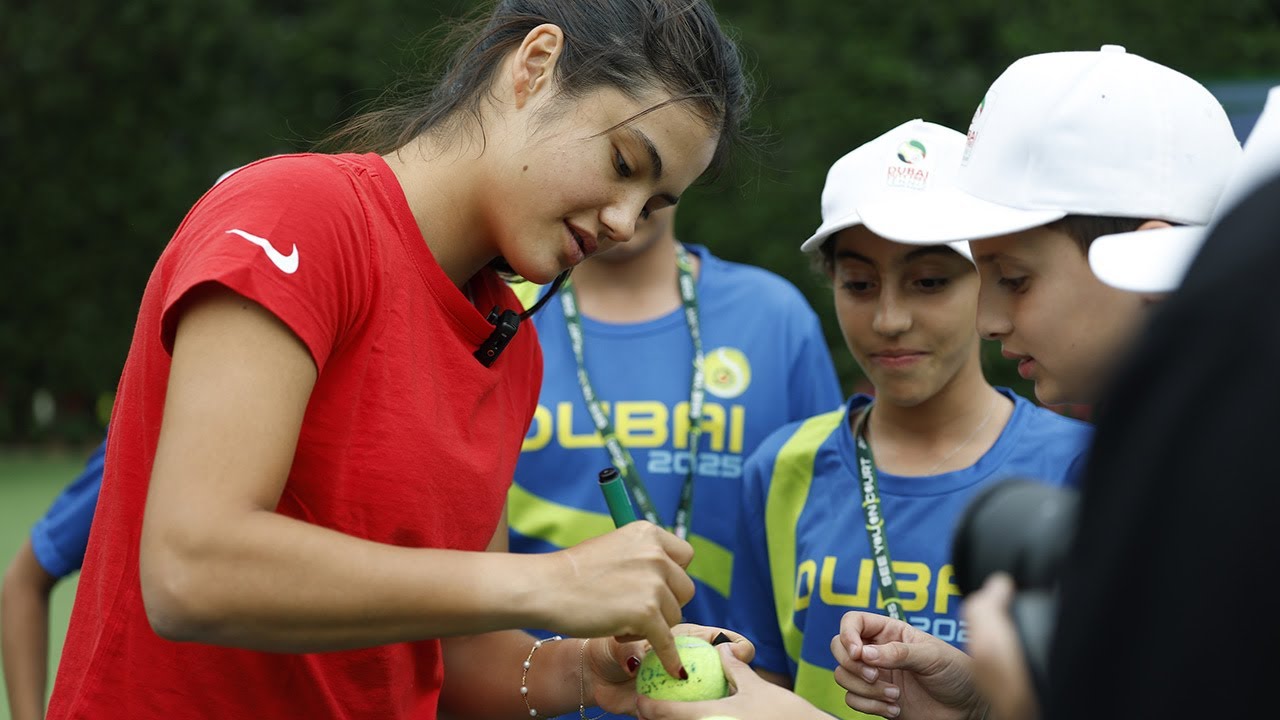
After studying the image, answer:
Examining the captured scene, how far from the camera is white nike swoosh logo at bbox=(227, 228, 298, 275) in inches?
69.3

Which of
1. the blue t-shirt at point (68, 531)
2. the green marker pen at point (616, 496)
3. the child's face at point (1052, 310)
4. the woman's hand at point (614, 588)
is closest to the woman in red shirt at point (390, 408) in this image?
the woman's hand at point (614, 588)

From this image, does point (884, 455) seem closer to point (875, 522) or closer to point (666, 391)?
point (875, 522)

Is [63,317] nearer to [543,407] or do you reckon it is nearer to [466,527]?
[543,407]

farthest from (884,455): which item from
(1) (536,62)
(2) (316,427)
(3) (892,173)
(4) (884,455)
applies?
(2) (316,427)

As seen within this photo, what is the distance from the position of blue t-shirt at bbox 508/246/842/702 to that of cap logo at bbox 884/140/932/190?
92 cm

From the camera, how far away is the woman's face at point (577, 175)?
2129mm

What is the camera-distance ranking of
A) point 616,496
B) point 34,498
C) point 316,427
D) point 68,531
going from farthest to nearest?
1. point 34,498
2. point 68,531
3. point 616,496
4. point 316,427

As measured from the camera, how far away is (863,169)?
122 inches

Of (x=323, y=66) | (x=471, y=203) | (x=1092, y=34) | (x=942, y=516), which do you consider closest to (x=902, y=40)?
(x=1092, y=34)

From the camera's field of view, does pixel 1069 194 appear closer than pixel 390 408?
No

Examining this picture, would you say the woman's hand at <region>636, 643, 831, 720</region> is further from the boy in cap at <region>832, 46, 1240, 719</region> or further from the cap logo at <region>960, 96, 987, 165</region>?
the cap logo at <region>960, 96, 987, 165</region>

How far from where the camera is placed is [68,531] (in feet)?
11.5

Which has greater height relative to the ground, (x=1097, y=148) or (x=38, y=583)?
(x=1097, y=148)

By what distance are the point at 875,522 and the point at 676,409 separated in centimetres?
87
